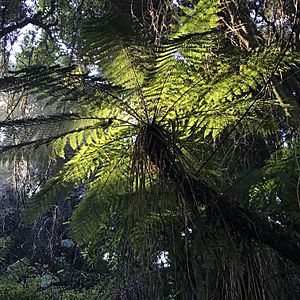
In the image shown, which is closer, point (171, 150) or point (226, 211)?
point (226, 211)

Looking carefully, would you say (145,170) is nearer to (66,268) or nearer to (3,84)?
(3,84)

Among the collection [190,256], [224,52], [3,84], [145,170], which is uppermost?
[224,52]

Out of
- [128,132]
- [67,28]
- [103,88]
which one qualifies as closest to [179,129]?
[128,132]

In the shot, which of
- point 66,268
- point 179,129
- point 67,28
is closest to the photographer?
point 179,129

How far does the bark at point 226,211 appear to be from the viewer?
123cm

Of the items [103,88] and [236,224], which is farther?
[103,88]

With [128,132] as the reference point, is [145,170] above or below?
below

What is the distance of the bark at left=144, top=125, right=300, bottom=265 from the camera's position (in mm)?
1229

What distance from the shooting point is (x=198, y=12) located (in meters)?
1.39

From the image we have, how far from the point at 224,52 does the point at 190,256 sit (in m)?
0.70

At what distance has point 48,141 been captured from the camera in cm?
147

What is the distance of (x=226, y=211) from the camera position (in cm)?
125

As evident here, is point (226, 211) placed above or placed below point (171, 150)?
below

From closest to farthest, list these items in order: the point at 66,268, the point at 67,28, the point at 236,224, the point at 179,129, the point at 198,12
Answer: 1. the point at 236,224
2. the point at 198,12
3. the point at 179,129
4. the point at 67,28
5. the point at 66,268
